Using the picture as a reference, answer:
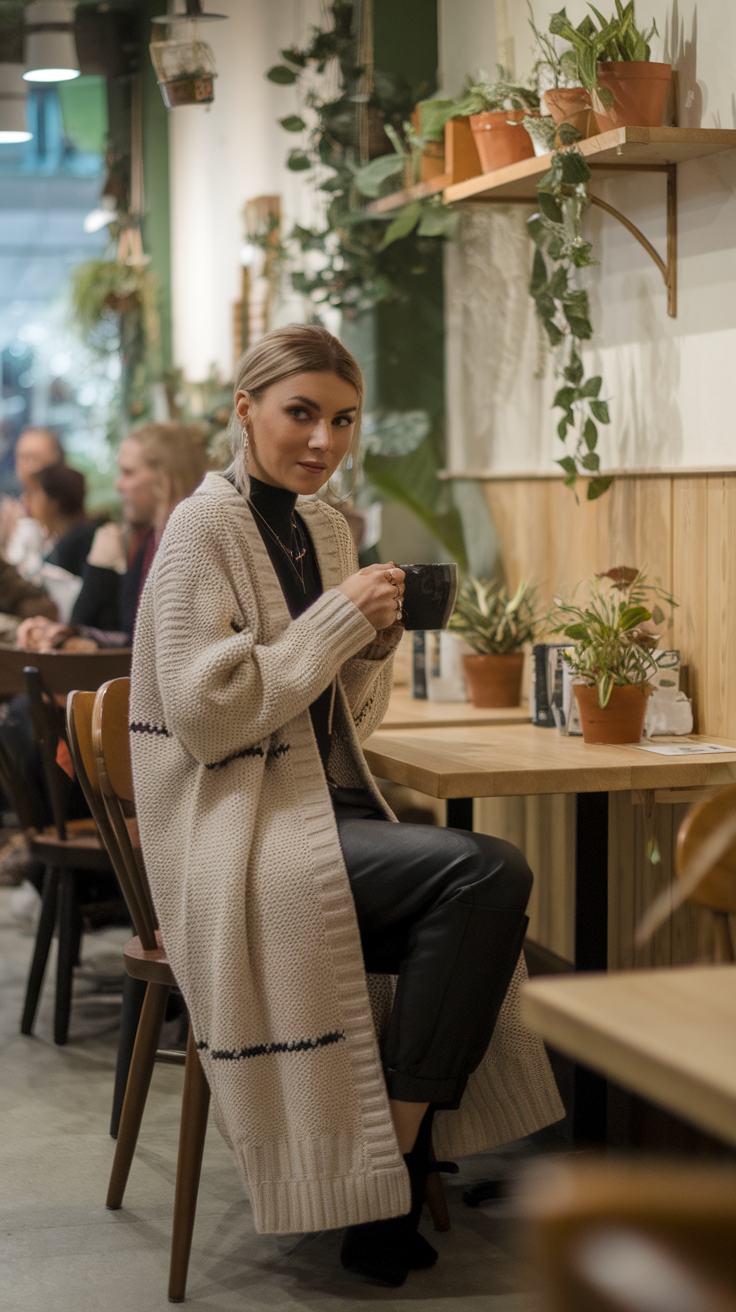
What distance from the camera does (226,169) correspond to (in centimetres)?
607

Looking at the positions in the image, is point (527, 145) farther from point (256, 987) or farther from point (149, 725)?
point (256, 987)

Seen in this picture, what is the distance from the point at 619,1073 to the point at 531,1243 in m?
0.13

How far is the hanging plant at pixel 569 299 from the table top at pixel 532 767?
0.72m

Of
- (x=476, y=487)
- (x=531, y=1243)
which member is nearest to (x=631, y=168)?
(x=476, y=487)

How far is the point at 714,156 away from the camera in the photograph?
2604 millimetres

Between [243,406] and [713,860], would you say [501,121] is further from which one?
[713,860]

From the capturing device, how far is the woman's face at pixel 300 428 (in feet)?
7.15

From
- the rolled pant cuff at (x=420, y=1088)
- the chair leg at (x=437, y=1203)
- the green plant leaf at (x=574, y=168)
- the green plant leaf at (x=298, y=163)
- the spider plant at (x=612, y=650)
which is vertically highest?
the green plant leaf at (x=298, y=163)

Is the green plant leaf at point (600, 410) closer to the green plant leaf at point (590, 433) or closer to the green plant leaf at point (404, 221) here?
the green plant leaf at point (590, 433)

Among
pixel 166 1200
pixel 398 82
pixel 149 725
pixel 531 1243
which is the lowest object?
pixel 166 1200

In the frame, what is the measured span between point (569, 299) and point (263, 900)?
1491mm

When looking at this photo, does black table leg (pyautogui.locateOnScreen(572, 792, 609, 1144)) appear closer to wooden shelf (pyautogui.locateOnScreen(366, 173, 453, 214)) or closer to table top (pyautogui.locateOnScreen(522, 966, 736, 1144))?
table top (pyautogui.locateOnScreen(522, 966, 736, 1144))

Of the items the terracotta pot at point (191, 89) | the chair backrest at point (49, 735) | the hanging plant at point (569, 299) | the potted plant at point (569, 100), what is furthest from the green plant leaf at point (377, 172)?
the chair backrest at point (49, 735)

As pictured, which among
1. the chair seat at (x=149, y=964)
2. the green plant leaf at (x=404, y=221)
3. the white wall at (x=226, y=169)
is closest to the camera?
the chair seat at (x=149, y=964)
